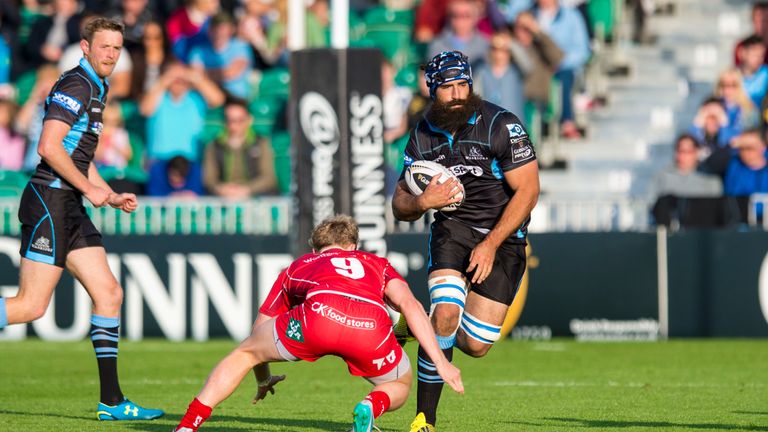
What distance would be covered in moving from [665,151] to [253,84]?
5.75 metres

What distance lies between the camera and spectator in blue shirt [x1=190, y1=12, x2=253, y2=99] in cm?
1984

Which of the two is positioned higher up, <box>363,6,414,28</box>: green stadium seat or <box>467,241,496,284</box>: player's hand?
<box>363,6,414,28</box>: green stadium seat

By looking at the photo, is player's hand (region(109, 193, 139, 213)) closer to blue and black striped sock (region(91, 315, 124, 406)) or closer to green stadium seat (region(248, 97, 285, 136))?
blue and black striped sock (region(91, 315, 124, 406))

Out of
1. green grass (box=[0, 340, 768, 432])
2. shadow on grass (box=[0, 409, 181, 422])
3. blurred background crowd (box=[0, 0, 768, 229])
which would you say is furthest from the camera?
blurred background crowd (box=[0, 0, 768, 229])

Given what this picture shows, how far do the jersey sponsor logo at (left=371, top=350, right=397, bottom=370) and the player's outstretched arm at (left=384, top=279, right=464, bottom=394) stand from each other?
24cm

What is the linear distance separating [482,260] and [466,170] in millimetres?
604

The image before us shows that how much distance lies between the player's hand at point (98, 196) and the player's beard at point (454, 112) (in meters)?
2.11

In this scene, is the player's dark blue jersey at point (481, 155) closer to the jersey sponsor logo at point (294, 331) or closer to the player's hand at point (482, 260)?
the player's hand at point (482, 260)

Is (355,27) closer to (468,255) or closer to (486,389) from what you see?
(486,389)

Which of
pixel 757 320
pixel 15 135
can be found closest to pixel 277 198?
pixel 15 135

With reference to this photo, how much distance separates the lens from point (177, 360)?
14.1 meters

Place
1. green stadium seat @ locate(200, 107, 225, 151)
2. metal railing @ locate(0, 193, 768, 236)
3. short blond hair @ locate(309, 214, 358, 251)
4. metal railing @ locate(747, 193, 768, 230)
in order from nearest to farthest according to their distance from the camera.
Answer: short blond hair @ locate(309, 214, 358, 251) → metal railing @ locate(747, 193, 768, 230) → metal railing @ locate(0, 193, 768, 236) → green stadium seat @ locate(200, 107, 225, 151)

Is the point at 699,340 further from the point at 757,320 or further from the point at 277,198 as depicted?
the point at 277,198

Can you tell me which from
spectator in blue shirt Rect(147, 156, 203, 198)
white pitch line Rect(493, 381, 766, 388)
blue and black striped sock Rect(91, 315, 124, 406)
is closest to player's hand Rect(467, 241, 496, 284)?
blue and black striped sock Rect(91, 315, 124, 406)
